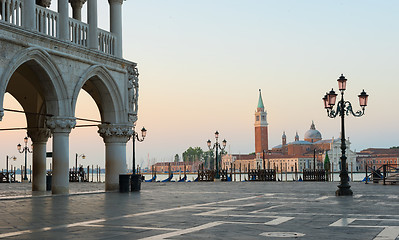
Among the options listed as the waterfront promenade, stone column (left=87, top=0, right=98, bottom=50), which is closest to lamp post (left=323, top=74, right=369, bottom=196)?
the waterfront promenade

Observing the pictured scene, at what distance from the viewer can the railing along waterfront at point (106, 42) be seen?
843 inches

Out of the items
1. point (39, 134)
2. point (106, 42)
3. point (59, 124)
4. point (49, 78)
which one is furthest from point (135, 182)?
→ point (49, 78)

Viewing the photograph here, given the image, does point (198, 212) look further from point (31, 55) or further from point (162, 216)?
point (31, 55)

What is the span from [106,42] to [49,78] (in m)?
3.74

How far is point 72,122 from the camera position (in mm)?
19484

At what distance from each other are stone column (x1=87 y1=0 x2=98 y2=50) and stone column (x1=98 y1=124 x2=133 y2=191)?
328 cm

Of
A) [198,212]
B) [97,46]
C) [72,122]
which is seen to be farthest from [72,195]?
[198,212]

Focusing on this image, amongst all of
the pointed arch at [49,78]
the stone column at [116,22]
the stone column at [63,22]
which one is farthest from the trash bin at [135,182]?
the stone column at [63,22]

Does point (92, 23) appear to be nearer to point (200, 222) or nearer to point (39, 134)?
point (39, 134)

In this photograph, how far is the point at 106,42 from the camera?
71.4 feet

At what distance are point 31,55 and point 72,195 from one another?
16.8ft

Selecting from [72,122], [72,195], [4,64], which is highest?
[4,64]

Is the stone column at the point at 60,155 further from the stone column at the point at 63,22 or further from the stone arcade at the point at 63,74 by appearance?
the stone column at the point at 63,22

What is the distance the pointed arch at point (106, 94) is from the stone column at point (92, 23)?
869 millimetres
